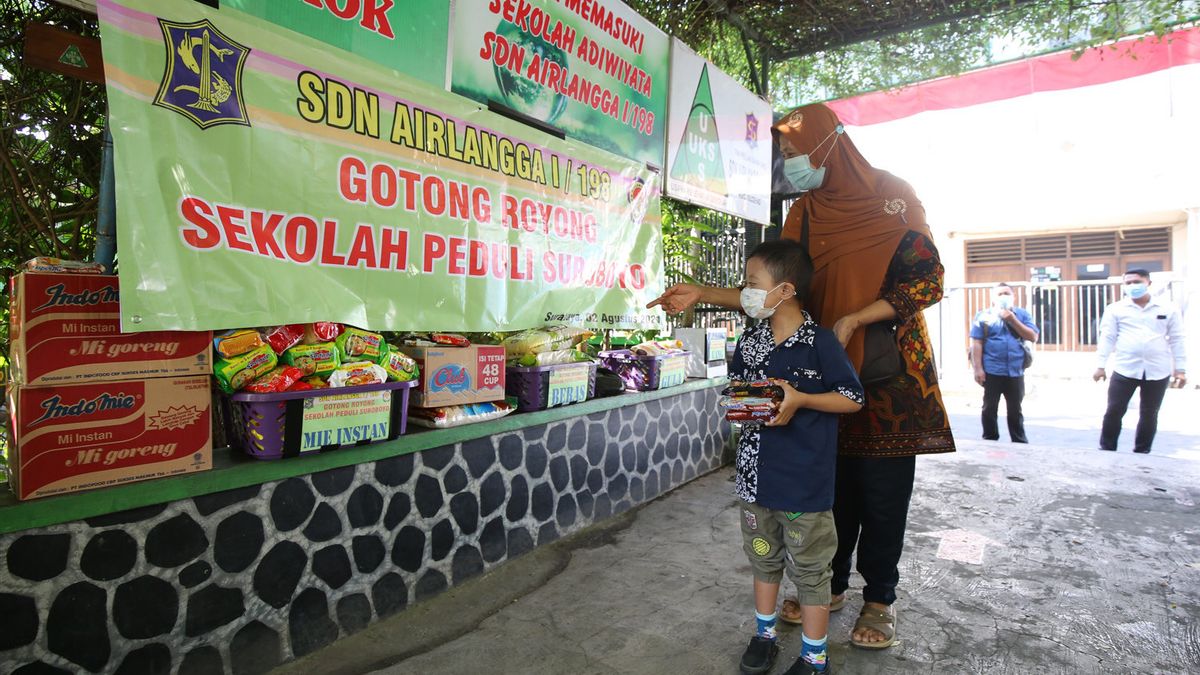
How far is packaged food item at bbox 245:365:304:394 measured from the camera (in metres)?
2.25

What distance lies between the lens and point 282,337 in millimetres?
2404

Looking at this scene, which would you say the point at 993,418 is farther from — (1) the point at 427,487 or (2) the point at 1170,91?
(2) the point at 1170,91

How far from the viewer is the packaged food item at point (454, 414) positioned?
115 inches

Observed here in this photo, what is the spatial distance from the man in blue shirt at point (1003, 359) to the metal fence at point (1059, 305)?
5573 mm

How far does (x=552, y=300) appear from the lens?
357cm

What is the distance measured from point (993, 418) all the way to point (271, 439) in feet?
23.7

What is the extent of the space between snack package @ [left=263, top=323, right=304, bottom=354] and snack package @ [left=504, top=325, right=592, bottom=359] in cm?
115

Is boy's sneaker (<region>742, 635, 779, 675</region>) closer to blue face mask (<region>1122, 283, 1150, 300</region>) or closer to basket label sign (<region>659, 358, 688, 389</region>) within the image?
basket label sign (<region>659, 358, 688, 389</region>)

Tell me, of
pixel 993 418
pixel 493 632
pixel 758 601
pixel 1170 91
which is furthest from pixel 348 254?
pixel 1170 91

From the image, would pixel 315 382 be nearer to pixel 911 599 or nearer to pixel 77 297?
pixel 77 297

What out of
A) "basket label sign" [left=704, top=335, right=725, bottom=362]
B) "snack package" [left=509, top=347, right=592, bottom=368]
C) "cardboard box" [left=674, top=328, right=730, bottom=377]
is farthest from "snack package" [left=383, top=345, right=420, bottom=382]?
"basket label sign" [left=704, top=335, right=725, bottom=362]

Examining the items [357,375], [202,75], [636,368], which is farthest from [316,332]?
[636,368]

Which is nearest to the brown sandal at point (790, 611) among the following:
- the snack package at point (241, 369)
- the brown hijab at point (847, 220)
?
the brown hijab at point (847, 220)

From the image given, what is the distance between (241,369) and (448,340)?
96cm
